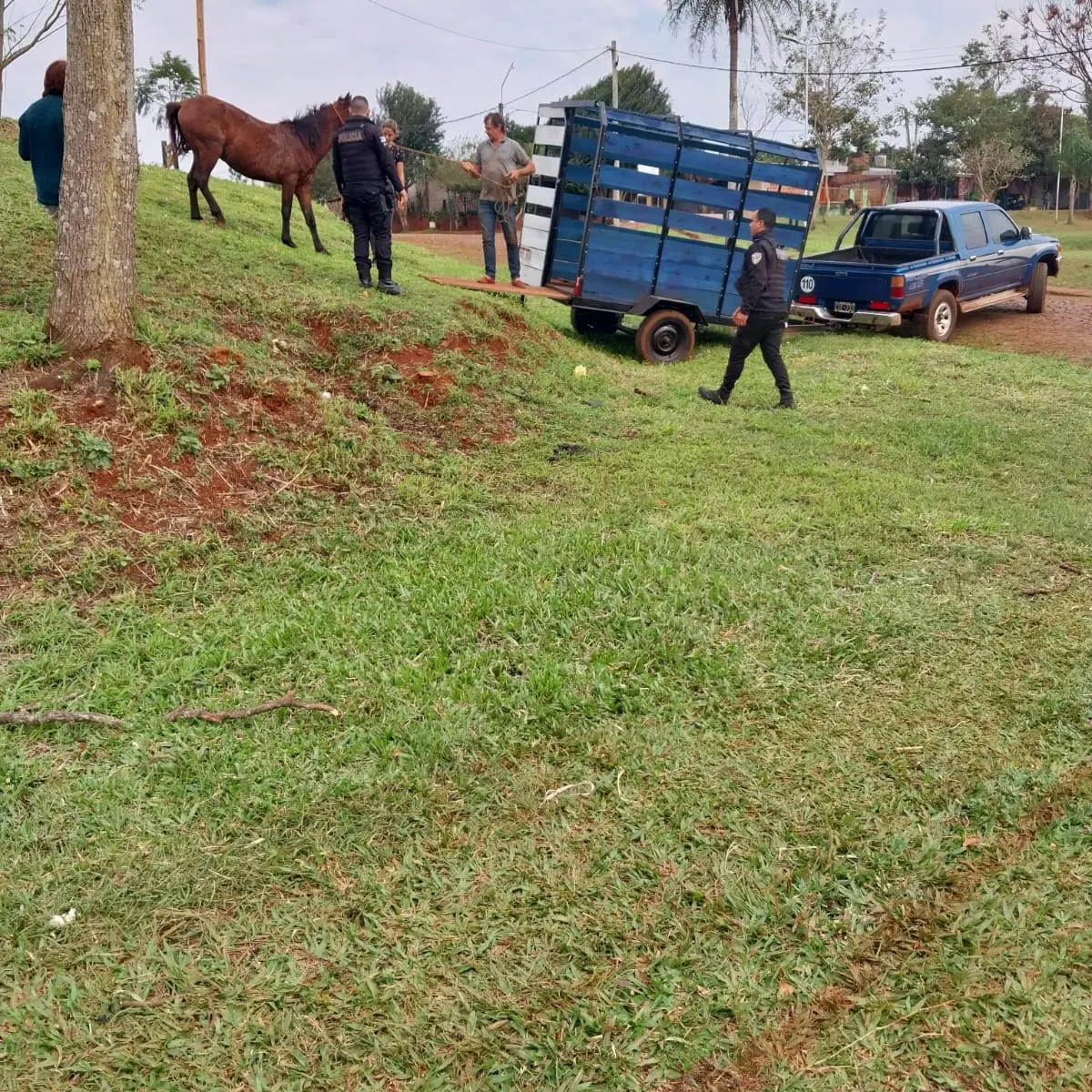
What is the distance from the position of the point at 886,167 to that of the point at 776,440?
51130mm

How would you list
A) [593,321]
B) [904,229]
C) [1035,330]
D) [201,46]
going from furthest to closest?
1. [201,46]
2. [1035,330]
3. [904,229]
4. [593,321]

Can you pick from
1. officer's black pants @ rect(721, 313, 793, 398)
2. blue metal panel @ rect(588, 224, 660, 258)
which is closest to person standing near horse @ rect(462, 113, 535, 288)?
blue metal panel @ rect(588, 224, 660, 258)

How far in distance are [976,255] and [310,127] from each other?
9037 mm

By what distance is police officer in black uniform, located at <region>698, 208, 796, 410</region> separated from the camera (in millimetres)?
8445

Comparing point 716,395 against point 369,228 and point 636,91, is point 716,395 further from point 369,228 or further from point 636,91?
point 636,91

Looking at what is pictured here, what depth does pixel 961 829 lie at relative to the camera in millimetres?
3033

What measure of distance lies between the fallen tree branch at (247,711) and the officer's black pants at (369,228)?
19.9 feet

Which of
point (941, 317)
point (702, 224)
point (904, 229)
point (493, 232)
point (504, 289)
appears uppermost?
point (904, 229)

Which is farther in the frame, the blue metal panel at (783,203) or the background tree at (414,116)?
the background tree at (414,116)

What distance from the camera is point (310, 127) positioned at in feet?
34.1

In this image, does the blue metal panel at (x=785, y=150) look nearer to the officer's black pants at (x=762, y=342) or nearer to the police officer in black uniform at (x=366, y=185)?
the officer's black pants at (x=762, y=342)

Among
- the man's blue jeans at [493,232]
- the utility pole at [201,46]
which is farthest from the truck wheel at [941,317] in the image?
the utility pole at [201,46]

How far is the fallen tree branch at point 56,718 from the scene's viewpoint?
3.45 meters

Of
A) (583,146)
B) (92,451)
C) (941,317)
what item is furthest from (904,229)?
(92,451)
